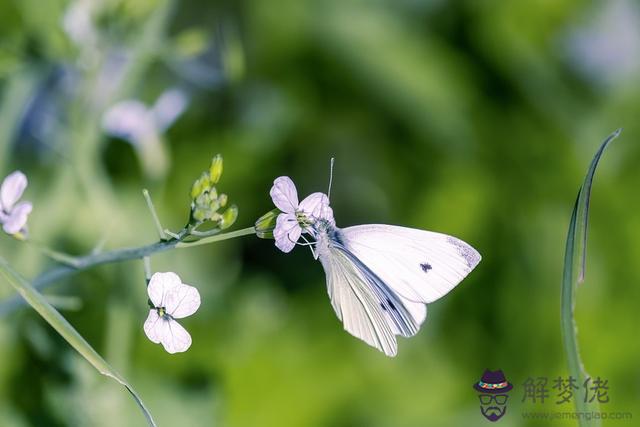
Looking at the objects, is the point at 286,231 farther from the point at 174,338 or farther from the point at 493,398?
the point at 493,398

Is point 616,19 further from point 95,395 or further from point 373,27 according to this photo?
point 95,395

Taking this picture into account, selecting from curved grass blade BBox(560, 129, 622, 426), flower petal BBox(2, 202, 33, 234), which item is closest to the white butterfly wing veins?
curved grass blade BBox(560, 129, 622, 426)

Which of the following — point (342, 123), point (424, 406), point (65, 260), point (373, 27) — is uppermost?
point (373, 27)

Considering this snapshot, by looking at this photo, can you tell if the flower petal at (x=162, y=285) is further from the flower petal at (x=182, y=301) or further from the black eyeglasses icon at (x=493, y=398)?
the black eyeglasses icon at (x=493, y=398)

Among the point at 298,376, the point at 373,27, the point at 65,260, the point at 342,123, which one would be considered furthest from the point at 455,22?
the point at 65,260

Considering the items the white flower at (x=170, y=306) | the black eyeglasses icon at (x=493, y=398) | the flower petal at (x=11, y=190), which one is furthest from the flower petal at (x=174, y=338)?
the black eyeglasses icon at (x=493, y=398)

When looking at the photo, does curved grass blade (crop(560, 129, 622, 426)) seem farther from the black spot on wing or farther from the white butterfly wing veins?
the black spot on wing
